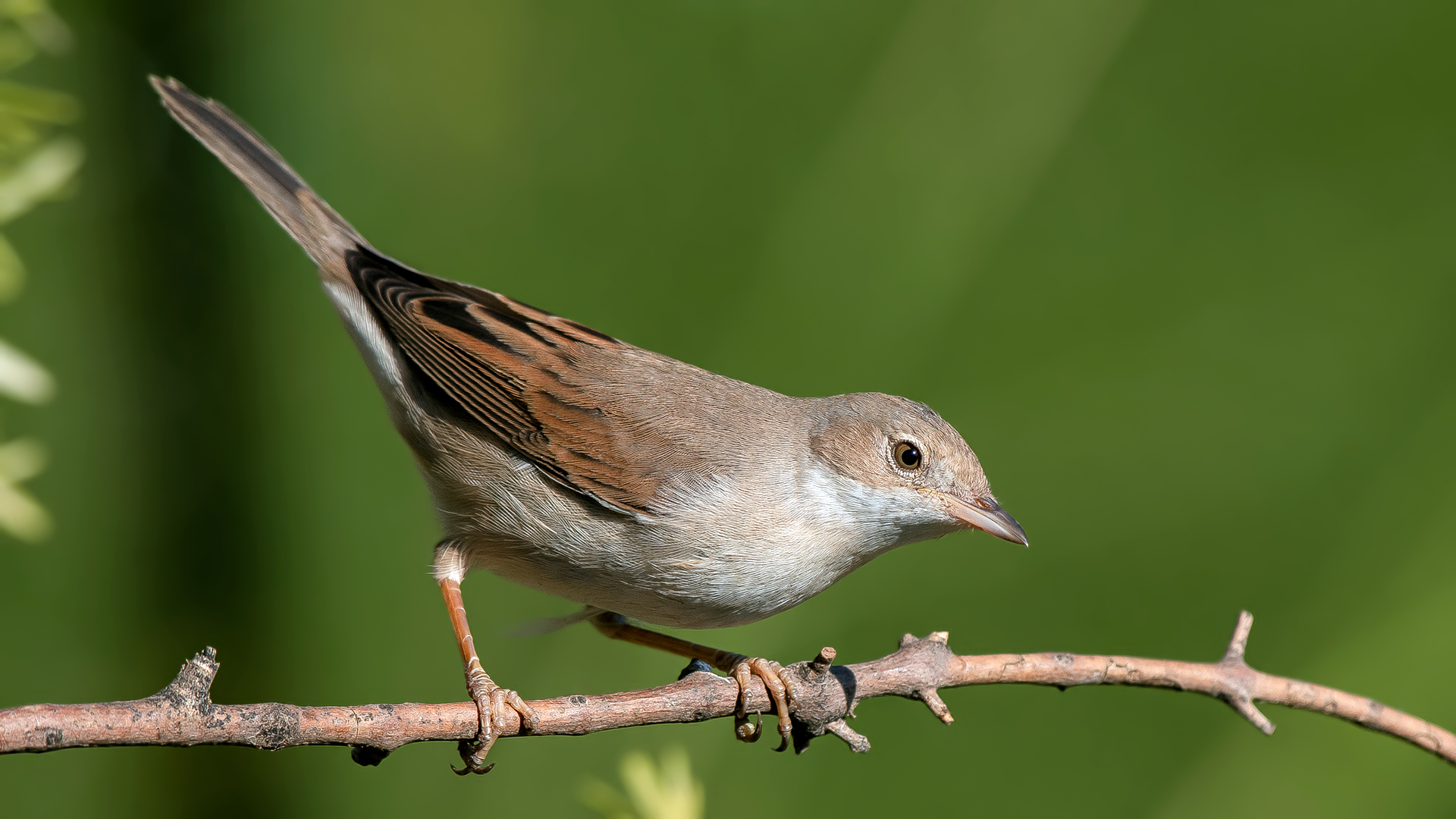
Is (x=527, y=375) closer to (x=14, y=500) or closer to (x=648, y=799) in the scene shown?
(x=648, y=799)

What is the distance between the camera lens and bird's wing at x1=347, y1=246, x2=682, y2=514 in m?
2.25

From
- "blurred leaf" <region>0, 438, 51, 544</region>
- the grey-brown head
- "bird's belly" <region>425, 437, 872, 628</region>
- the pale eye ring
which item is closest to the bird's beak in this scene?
the grey-brown head

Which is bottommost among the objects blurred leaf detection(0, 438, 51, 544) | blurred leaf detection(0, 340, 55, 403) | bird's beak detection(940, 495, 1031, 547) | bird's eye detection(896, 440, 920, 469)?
blurred leaf detection(0, 438, 51, 544)

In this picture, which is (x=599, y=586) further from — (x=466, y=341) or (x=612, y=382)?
(x=466, y=341)

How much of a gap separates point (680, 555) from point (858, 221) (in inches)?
66.1

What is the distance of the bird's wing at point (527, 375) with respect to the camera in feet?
7.39

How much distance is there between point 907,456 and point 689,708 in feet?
2.77

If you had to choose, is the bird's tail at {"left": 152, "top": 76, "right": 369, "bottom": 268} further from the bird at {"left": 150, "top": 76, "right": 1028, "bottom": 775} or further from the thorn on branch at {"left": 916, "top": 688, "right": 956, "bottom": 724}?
the thorn on branch at {"left": 916, "top": 688, "right": 956, "bottom": 724}

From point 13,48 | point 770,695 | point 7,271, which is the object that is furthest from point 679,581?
point 13,48

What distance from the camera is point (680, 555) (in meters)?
2.11

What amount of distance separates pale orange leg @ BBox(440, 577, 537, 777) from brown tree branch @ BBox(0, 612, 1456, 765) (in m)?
0.04

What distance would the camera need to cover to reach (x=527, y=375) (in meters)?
2.47

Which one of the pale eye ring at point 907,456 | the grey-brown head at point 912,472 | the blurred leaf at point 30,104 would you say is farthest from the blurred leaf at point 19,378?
the pale eye ring at point 907,456

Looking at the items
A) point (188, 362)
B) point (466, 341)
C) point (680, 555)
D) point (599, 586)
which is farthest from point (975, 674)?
point (188, 362)
